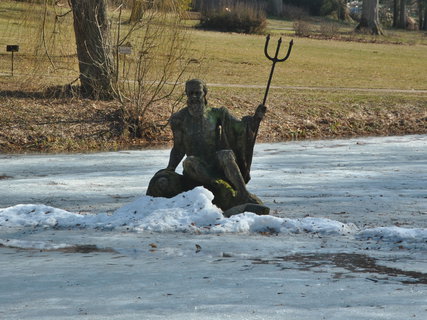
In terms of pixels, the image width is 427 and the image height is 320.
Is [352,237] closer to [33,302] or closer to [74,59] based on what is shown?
[33,302]

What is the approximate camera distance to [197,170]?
35.2 feet

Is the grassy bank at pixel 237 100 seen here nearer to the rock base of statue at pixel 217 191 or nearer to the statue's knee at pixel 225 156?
the rock base of statue at pixel 217 191

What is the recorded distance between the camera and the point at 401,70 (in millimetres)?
37344

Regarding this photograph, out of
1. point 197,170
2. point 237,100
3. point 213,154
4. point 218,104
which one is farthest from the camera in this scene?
point 237,100

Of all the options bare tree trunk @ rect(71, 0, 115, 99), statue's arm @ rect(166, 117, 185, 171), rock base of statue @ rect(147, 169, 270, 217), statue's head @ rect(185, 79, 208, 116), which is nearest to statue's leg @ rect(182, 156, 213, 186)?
rock base of statue @ rect(147, 169, 270, 217)

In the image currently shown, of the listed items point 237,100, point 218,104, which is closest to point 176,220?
point 218,104

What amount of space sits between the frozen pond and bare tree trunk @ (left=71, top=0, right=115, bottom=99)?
657cm

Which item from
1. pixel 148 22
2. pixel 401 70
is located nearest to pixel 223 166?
pixel 148 22

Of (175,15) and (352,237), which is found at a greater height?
(175,15)

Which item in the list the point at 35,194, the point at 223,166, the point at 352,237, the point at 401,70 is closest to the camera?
the point at 352,237

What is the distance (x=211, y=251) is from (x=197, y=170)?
1.65 metres

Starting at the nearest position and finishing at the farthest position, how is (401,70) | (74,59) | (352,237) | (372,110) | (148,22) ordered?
1. (352,237)
2. (148,22)
3. (74,59)
4. (372,110)
5. (401,70)

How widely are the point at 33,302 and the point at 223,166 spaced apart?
377 centimetres

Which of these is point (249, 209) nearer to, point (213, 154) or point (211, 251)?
point (213, 154)
